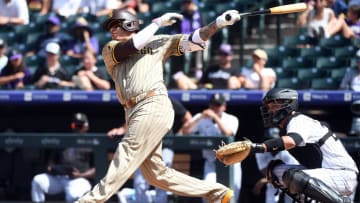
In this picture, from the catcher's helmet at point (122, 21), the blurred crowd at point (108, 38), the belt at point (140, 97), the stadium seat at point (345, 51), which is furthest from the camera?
the stadium seat at point (345, 51)

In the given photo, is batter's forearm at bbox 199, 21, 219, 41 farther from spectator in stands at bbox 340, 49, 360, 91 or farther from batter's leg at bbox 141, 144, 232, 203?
spectator in stands at bbox 340, 49, 360, 91

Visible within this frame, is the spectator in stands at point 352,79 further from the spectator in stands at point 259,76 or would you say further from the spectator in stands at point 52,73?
the spectator in stands at point 52,73

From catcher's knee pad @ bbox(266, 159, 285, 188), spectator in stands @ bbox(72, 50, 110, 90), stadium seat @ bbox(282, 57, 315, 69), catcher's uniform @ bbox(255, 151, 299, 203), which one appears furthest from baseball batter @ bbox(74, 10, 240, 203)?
stadium seat @ bbox(282, 57, 315, 69)

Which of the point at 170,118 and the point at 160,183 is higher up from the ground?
the point at 170,118

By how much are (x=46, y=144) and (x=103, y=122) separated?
1219mm

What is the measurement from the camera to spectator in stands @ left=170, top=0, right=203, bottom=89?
10.9 metres

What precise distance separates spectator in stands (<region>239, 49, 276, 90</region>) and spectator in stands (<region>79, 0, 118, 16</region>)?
2.78m

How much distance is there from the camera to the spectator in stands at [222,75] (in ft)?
32.0

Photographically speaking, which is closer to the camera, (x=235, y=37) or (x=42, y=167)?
(x=42, y=167)

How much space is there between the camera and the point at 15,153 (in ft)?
30.9

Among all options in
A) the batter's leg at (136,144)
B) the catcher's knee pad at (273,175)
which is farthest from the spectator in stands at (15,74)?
the catcher's knee pad at (273,175)

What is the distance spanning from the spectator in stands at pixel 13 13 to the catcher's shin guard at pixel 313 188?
6654mm

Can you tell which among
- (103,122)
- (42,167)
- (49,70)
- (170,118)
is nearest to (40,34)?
(49,70)

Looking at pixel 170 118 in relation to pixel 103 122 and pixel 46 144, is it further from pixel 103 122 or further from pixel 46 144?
pixel 103 122
